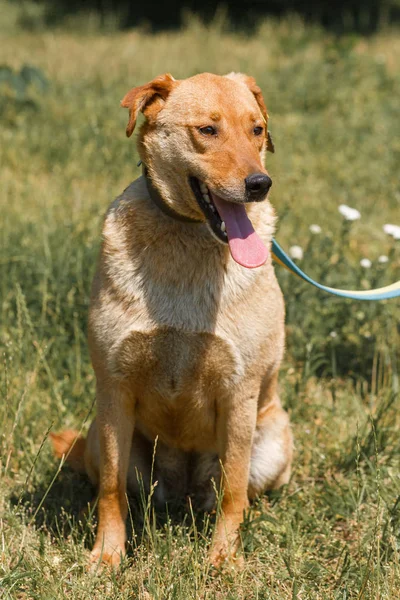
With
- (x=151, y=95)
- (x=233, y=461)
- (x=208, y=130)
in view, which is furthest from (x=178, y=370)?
(x=151, y=95)

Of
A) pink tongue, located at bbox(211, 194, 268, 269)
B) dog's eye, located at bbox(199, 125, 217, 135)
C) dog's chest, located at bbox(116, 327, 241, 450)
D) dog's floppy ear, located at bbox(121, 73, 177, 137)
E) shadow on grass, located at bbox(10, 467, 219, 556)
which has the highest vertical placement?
dog's floppy ear, located at bbox(121, 73, 177, 137)

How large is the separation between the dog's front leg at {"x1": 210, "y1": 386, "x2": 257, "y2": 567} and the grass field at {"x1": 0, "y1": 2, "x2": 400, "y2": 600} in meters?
0.09

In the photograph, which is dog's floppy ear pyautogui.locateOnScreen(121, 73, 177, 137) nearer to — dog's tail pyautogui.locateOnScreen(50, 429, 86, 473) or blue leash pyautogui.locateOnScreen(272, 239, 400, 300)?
blue leash pyautogui.locateOnScreen(272, 239, 400, 300)

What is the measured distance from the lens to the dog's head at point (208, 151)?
271cm

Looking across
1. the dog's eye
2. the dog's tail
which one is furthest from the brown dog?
the dog's tail

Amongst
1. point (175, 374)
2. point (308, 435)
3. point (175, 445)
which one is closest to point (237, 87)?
point (175, 374)

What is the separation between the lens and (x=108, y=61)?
10.1 m

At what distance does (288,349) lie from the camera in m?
4.41

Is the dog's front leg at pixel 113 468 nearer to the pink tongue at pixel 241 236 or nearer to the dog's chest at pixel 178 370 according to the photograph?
the dog's chest at pixel 178 370

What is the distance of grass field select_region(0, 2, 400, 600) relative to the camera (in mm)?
2795

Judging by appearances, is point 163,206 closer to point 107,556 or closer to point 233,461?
point 233,461

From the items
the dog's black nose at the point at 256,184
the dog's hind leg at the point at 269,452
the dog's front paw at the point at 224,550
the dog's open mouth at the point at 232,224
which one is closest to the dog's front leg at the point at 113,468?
the dog's front paw at the point at 224,550

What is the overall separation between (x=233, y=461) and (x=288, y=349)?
145cm

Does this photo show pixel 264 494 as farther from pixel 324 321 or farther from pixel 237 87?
pixel 237 87
